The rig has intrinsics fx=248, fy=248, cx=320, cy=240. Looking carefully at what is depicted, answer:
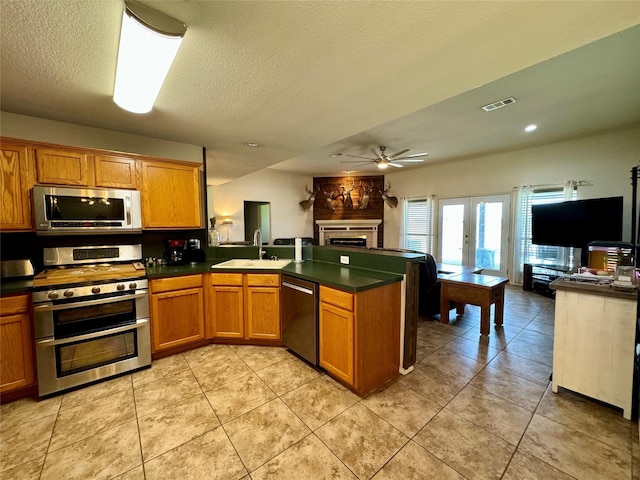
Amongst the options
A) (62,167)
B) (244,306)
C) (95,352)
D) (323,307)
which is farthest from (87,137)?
(323,307)

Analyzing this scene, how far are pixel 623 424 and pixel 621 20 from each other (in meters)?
2.49

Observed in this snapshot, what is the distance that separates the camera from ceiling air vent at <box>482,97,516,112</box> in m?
3.04

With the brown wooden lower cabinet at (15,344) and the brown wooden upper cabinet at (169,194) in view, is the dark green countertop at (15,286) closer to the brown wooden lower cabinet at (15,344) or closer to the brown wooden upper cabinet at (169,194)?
the brown wooden lower cabinet at (15,344)

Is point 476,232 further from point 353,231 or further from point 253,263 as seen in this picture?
point 253,263

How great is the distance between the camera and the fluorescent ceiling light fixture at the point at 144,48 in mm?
1189

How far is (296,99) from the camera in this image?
2053mm

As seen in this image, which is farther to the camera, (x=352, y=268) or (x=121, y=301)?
(x=352, y=268)

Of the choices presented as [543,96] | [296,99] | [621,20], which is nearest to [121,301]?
[296,99]

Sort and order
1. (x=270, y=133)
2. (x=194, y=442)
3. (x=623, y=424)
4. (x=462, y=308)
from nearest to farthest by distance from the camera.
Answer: (x=194, y=442), (x=623, y=424), (x=270, y=133), (x=462, y=308)

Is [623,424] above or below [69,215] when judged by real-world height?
below

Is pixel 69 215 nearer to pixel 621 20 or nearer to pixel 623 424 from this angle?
pixel 621 20

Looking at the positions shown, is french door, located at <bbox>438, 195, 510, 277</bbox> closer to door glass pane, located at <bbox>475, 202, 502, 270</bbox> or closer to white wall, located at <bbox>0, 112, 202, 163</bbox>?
door glass pane, located at <bbox>475, 202, 502, 270</bbox>

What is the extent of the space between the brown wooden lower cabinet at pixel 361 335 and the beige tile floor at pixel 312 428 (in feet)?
0.50

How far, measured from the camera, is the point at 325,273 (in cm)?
242
